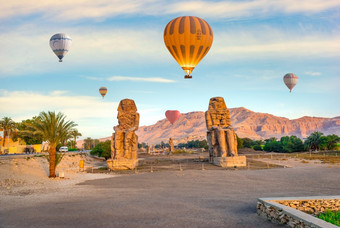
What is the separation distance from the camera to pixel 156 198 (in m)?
10.4

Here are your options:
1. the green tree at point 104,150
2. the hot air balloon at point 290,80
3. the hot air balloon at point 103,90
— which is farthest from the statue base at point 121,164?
the hot air balloon at point 103,90

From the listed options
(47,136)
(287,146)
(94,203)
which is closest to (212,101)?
(47,136)

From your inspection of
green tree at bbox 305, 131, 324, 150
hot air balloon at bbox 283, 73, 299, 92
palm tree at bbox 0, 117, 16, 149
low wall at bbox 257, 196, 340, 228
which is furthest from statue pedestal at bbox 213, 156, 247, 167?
palm tree at bbox 0, 117, 16, 149

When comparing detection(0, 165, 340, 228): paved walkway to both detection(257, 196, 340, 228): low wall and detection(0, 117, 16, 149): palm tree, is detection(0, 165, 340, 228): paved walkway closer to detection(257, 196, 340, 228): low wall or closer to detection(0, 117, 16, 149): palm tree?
detection(257, 196, 340, 228): low wall

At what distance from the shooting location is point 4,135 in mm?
55125

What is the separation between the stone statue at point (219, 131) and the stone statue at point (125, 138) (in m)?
5.29

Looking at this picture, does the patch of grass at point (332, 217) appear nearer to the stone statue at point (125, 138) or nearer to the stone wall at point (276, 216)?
the stone wall at point (276, 216)

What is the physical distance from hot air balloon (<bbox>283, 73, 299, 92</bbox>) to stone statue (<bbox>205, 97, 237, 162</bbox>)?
2364cm

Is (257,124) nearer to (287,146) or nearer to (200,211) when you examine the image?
(287,146)

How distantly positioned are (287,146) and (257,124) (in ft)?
473

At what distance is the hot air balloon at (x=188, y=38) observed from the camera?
22500mm

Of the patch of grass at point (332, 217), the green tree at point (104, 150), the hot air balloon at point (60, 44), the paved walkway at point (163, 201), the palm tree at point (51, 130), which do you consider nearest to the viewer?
the patch of grass at point (332, 217)

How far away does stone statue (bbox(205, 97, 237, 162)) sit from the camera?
20203 mm

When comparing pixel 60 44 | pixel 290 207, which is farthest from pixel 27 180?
pixel 60 44
